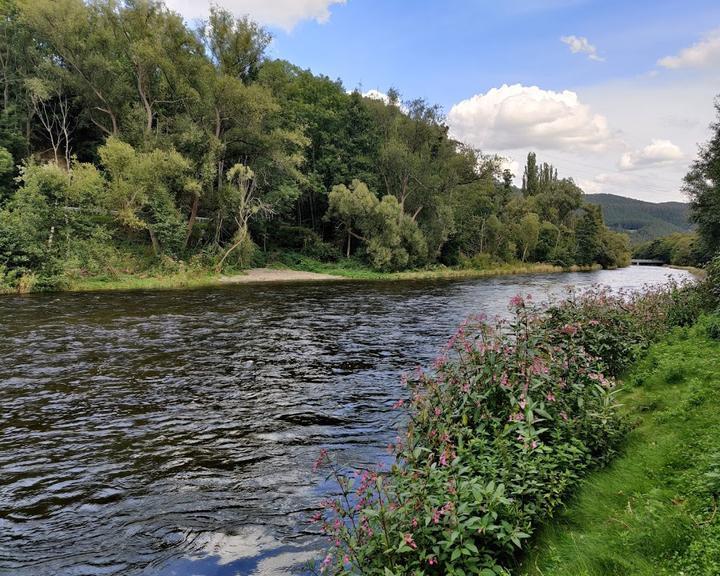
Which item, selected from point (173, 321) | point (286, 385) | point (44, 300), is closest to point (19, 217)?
point (44, 300)

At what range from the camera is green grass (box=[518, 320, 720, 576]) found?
3.54m

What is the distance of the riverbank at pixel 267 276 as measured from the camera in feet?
97.2

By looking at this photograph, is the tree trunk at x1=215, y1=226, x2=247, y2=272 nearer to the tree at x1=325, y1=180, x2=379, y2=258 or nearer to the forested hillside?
the forested hillside

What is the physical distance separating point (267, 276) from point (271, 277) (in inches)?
18.4

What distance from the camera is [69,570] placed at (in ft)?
15.3

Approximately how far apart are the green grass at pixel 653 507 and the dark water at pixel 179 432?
264cm

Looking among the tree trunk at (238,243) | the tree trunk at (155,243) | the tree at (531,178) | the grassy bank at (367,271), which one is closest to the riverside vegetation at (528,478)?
the tree trunk at (155,243)

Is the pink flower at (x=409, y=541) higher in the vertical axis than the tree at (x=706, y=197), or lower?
lower

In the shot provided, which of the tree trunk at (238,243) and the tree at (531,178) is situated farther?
the tree at (531,178)

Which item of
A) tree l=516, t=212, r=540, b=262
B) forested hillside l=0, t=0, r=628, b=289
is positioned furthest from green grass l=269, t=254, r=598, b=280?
tree l=516, t=212, r=540, b=262

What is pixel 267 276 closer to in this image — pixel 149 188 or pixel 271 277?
pixel 271 277

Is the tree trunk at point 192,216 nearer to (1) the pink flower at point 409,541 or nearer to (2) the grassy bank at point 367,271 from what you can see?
(2) the grassy bank at point 367,271

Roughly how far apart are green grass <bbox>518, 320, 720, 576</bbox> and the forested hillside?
30.0 m

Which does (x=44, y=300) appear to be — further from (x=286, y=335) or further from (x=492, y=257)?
(x=492, y=257)
